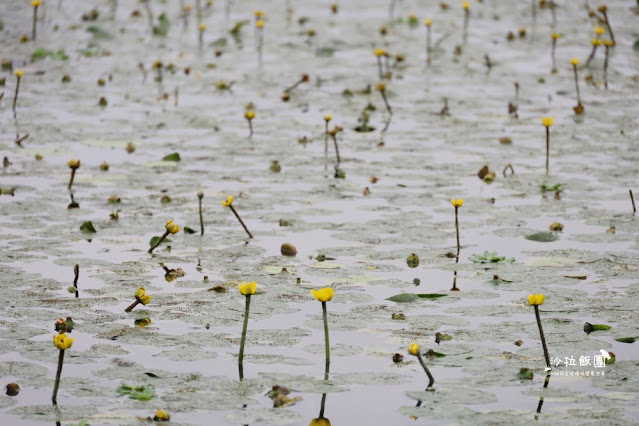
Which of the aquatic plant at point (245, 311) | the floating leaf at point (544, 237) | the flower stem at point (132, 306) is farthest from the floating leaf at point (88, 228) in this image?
the floating leaf at point (544, 237)

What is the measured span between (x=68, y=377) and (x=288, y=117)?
441cm

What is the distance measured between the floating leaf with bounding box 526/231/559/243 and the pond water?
0.03 meters

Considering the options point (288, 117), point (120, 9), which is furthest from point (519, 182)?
point (120, 9)

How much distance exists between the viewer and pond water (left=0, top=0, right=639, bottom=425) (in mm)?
3586

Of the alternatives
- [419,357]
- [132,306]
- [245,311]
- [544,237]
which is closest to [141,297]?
[132,306]

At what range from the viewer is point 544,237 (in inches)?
206

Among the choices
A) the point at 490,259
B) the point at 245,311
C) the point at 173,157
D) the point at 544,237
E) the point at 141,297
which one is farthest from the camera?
the point at 173,157

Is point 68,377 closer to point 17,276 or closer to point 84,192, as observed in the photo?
point 17,276

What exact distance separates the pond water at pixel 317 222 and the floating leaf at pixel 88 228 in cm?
5

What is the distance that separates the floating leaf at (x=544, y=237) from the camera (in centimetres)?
521

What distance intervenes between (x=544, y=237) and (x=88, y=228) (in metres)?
2.17

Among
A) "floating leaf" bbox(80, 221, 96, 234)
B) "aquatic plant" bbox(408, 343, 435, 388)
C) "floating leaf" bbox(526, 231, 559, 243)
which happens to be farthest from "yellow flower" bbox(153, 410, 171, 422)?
"floating leaf" bbox(526, 231, 559, 243)

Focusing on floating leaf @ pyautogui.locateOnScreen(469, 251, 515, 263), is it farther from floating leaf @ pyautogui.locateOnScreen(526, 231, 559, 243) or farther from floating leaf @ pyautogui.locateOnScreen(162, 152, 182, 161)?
floating leaf @ pyautogui.locateOnScreen(162, 152, 182, 161)

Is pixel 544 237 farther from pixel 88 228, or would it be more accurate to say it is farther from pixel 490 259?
pixel 88 228
